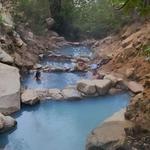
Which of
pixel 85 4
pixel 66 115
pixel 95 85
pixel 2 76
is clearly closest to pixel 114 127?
pixel 66 115

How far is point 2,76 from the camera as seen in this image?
10.2 metres

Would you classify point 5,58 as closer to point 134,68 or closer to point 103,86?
point 103,86

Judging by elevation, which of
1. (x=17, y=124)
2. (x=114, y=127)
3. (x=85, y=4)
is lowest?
(x=17, y=124)

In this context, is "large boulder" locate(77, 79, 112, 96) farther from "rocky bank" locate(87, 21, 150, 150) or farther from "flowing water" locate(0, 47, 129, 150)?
"rocky bank" locate(87, 21, 150, 150)

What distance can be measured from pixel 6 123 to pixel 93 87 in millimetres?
2883

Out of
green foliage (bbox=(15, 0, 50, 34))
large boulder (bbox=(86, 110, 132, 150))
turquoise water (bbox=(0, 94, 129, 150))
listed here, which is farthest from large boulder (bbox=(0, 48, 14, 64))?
large boulder (bbox=(86, 110, 132, 150))

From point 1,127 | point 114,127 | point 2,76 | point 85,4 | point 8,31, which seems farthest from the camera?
point 85,4

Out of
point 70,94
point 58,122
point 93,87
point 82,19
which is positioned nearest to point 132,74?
point 93,87

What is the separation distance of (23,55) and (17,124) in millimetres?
4551

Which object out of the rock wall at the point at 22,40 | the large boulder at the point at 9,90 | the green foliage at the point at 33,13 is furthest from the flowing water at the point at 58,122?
the green foliage at the point at 33,13

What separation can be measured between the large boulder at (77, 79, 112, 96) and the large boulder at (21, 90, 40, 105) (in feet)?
4.04

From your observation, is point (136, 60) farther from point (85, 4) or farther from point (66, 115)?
point (85, 4)

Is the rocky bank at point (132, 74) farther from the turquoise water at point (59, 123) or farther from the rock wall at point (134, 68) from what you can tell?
the turquoise water at point (59, 123)

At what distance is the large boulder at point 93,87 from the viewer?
1021cm
